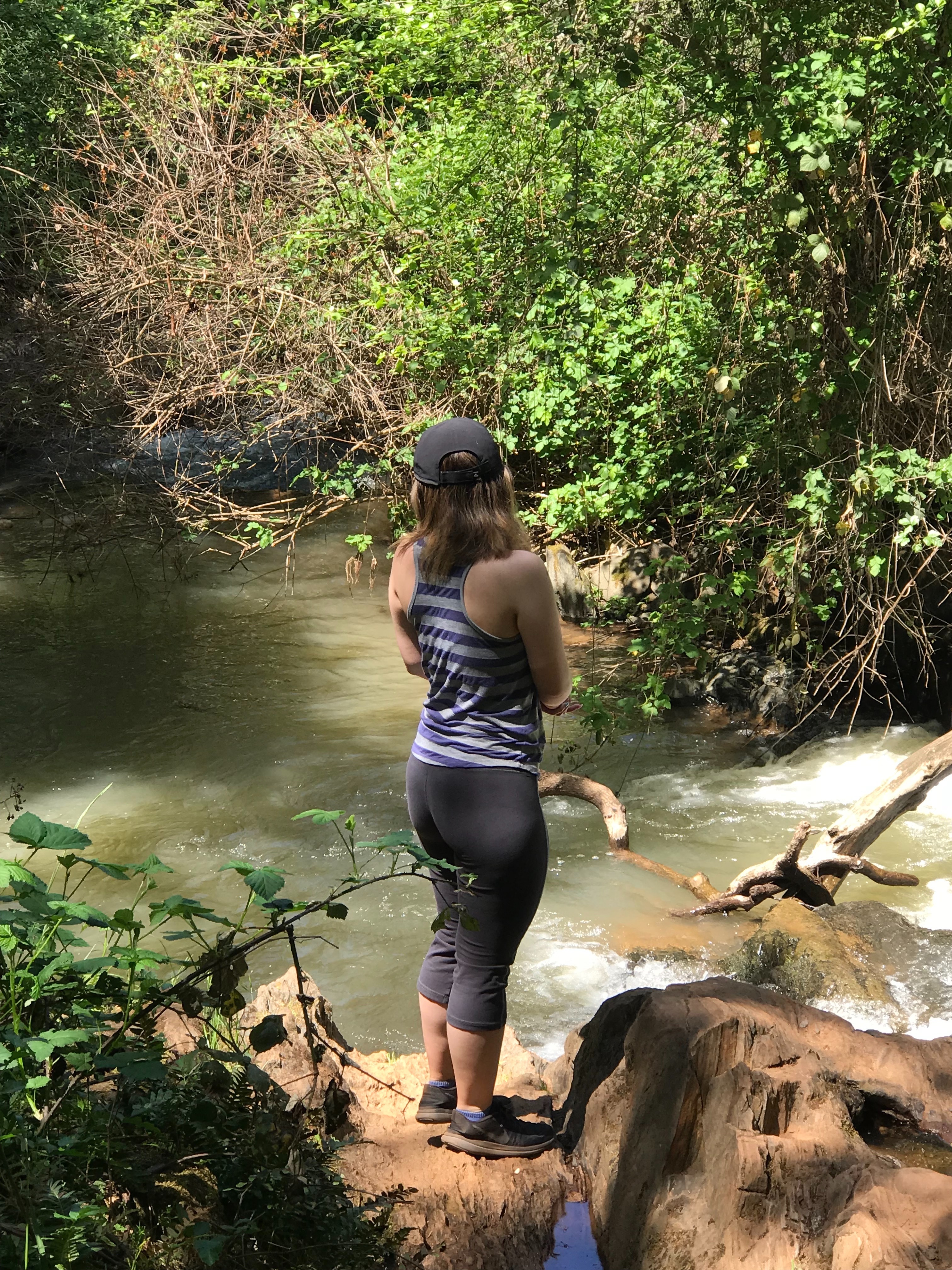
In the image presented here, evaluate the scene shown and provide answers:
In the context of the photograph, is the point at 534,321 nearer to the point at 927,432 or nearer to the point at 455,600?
the point at 927,432

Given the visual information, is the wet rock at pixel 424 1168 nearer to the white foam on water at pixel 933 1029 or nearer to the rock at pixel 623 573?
the white foam on water at pixel 933 1029

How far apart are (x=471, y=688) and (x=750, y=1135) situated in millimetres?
1185

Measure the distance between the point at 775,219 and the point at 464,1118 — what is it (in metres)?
4.52

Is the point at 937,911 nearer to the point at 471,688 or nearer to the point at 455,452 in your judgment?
the point at 471,688

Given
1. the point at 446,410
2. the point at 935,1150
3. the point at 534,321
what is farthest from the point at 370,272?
the point at 935,1150

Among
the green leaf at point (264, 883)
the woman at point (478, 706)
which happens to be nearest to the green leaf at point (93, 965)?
the green leaf at point (264, 883)

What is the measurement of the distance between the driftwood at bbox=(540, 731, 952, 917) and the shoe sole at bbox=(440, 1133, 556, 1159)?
2.66m

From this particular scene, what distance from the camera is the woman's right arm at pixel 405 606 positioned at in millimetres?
2777

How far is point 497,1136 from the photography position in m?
2.88

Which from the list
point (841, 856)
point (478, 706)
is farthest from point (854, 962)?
point (478, 706)

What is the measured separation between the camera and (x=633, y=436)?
8281 mm

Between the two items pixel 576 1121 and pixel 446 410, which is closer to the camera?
pixel 576 1121

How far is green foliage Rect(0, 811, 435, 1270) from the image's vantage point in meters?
2.06

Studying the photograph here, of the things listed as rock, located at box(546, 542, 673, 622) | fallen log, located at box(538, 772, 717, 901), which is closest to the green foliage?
fallen log, located at box(538, 772, 717, 901)
